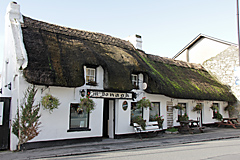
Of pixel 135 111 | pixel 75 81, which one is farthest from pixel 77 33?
pixel 135 111

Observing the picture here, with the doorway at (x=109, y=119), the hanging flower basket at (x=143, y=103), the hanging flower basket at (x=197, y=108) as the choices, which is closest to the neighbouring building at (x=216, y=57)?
the hanging flower basket at (x=197, y=108)

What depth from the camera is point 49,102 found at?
9.81 meters

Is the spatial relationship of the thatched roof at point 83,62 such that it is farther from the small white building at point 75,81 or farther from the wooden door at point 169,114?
the wooden door at point 169,114

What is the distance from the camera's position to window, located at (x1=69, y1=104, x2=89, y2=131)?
36.7 ft

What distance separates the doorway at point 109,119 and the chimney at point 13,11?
21.8 ft

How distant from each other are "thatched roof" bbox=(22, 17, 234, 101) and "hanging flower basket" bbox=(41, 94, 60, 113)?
0.61 meters

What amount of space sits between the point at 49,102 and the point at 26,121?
46.9 inches

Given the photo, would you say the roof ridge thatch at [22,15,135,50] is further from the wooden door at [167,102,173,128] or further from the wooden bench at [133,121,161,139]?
the wooden bench at [133,121,161,139]

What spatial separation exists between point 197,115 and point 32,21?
13936mm

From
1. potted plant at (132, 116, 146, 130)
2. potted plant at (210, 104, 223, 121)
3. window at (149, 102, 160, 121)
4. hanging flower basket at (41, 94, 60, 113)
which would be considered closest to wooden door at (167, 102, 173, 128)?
window at (149, 102, 160, 121)

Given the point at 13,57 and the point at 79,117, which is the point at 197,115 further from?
the point at 13,57

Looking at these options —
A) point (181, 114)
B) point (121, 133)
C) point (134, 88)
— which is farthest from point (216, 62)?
point (121, 133)

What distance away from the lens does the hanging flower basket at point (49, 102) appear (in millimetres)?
9773

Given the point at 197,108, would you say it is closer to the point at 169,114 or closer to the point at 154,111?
the point at 169,114
